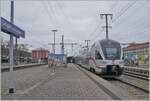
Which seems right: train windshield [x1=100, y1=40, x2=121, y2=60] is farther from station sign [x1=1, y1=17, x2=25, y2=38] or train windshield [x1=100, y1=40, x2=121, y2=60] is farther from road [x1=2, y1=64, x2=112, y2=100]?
station sign [x1=1, y1=17, x2=25, y2=38]

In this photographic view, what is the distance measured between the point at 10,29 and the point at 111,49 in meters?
13.3

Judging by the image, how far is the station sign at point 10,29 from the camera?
8492mm

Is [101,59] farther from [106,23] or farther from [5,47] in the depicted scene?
[5,47]

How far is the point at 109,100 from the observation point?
27.7 ft

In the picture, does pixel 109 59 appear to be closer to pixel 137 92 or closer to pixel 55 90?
pixel 137 92

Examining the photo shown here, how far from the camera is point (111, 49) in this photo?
21.3 metres

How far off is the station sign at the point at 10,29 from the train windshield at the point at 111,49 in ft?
37.4

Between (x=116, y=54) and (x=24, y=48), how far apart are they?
82833 millimetres

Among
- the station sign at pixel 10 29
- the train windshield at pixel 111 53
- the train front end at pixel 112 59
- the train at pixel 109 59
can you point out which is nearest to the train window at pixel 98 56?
the train at pixel 109 59

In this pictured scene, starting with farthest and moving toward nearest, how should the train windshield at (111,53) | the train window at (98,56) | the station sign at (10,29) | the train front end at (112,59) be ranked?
the train window at (98,56) < the train windshield at (111,53) < the train front end at (112,59) < the station sign at (10,29)

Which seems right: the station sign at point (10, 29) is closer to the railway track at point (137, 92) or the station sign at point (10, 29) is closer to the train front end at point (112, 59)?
the railway track at point (137, 92)

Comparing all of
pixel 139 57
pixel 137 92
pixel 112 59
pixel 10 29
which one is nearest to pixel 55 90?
pixel 10 29

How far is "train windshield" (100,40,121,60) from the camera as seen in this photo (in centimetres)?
2105

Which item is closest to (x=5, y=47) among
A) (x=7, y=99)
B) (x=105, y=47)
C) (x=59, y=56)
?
(x=59, y=56)
